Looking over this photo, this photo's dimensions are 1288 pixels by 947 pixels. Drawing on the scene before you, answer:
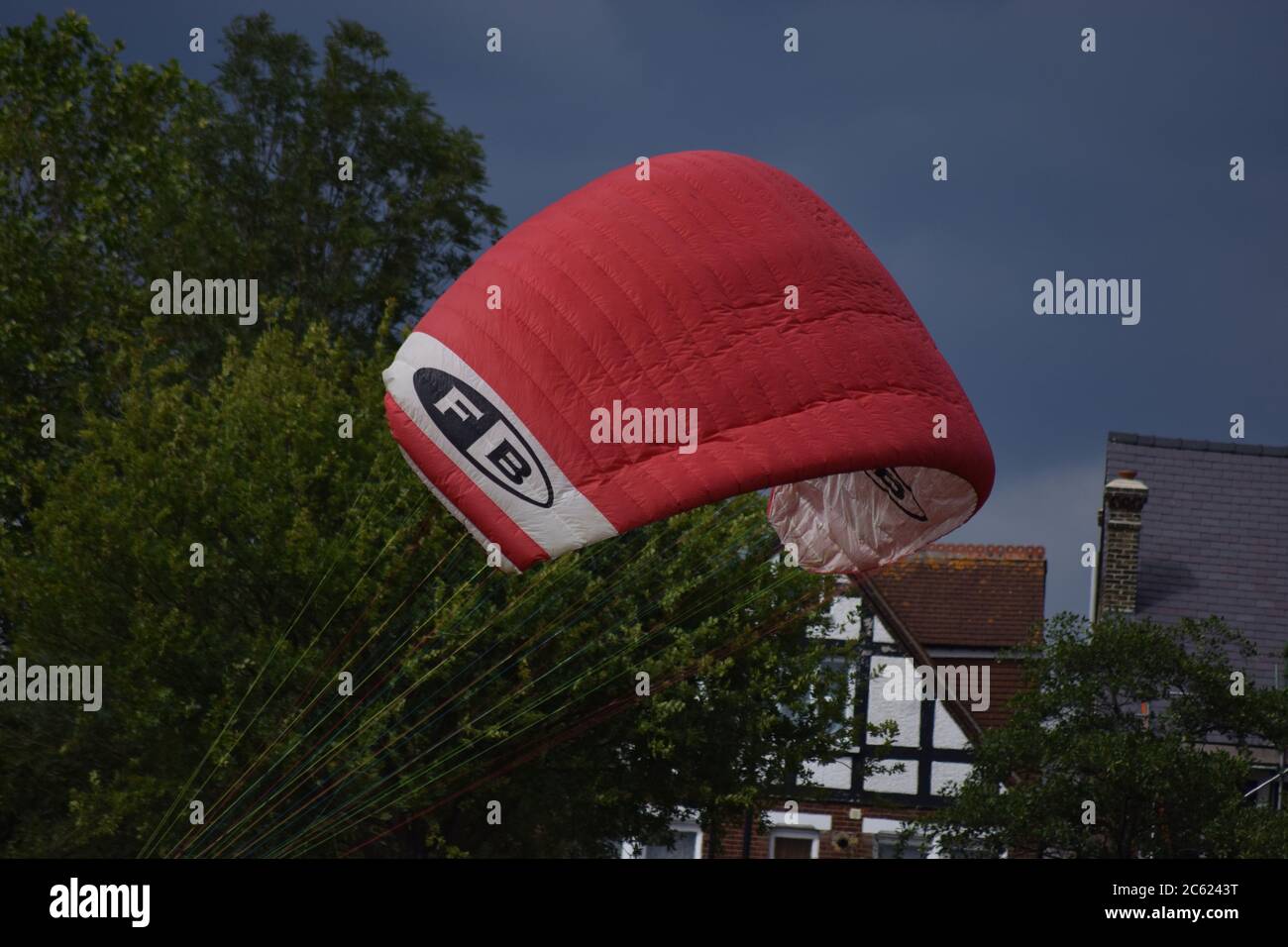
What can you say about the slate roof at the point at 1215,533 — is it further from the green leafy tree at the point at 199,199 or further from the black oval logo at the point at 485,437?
the black oval logo at the point at 485,437

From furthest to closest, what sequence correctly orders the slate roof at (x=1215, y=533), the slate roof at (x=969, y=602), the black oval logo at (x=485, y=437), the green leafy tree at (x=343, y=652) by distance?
the slate roof at (x=1215, y=533) → the slate roof at (x=969, y=602) → the green leafy tree at (x=343, y=652) → the black oval logo at (x=485, y=437)

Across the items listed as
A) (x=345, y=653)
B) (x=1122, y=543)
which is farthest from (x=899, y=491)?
(x=1122, y=543)

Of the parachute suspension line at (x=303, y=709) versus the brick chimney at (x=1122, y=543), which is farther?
the brick chimney at (x=1122, y=543)

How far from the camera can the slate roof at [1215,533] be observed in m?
27.4

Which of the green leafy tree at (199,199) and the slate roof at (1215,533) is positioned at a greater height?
the green leafy tree at (199,199)

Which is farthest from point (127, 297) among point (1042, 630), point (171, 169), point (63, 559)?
point (1042, 630)

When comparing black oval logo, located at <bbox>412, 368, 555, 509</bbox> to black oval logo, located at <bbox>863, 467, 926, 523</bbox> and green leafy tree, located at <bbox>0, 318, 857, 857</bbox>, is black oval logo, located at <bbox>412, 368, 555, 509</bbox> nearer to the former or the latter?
black oval logo, located at <bbox>863, 467, 926, 523</bbox>

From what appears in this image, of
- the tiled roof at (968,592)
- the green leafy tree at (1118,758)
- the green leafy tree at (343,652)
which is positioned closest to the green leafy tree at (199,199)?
the green leafy tree at (343,652)

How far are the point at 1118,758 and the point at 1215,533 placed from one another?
1118 centimetres

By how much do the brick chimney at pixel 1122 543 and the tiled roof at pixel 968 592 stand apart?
57.7 inches

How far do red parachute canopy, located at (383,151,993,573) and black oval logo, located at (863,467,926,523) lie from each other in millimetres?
582

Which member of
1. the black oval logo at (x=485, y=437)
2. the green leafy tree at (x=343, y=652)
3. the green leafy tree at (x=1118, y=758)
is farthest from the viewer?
the green leafy tree at (x=1118, y=758)

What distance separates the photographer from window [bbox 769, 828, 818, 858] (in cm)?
2698
